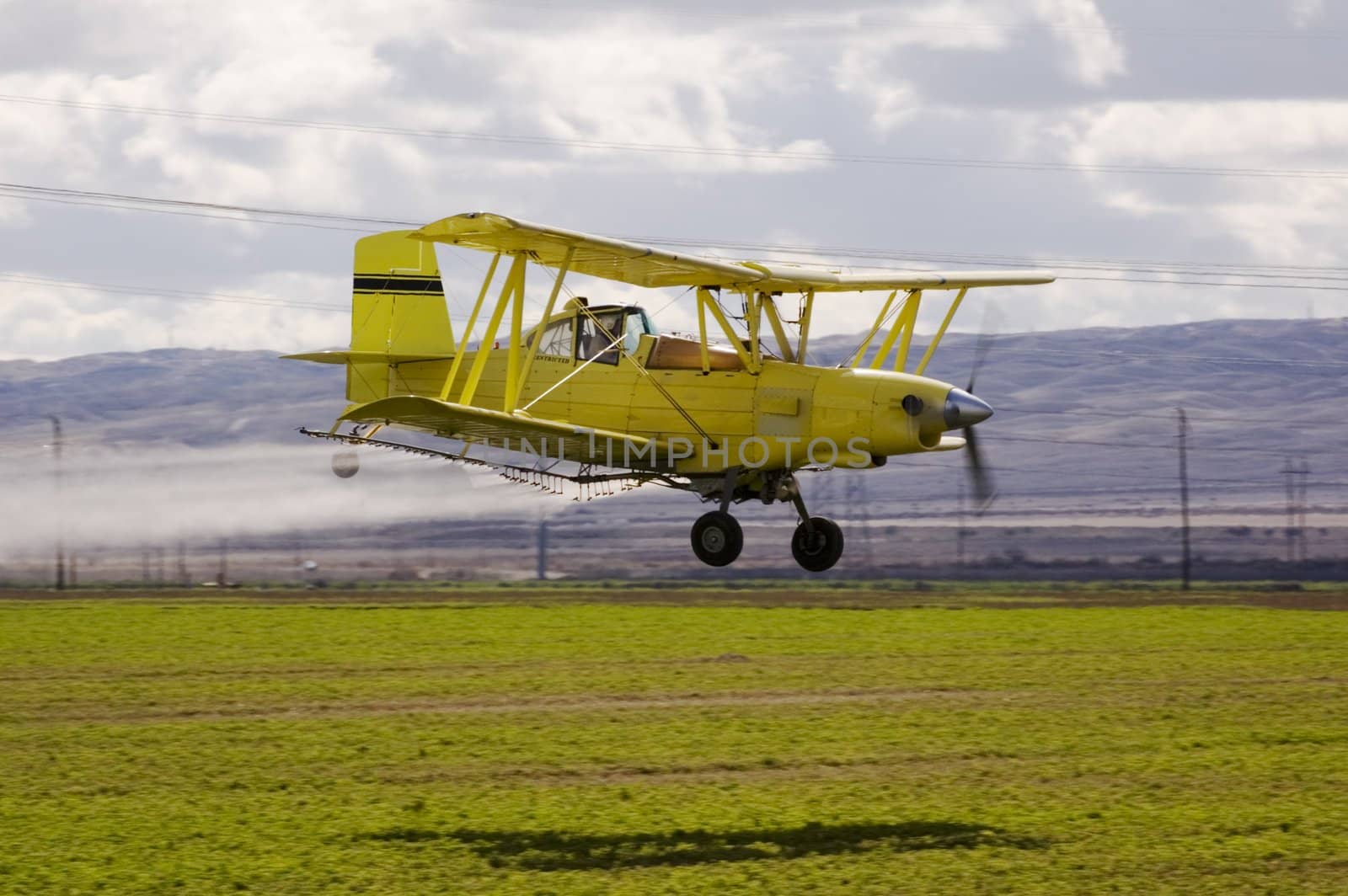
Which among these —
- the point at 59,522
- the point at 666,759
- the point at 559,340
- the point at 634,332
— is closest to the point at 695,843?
the point at 666,759

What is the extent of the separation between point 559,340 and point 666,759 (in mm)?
11192

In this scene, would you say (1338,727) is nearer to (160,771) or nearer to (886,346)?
(886,346)

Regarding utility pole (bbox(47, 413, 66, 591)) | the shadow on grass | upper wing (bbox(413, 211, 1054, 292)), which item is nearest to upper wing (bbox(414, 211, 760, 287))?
upper wing (bbox(413, 211, 1054, 292))

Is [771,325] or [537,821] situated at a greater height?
[771,325]

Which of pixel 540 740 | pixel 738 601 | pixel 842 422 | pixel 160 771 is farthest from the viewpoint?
pixel 738 601

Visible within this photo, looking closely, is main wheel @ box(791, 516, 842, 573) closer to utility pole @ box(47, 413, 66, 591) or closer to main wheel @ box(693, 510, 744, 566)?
main wheel @ box(693, 510, 744, 566)

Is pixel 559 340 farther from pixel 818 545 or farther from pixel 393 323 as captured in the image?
pixel 818 545

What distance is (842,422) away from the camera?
28.1m

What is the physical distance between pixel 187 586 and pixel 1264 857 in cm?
7353

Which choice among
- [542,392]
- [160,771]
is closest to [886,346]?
[542,392]

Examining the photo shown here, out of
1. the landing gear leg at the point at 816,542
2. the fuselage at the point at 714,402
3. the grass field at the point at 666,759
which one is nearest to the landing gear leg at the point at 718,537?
the fuselage at the point at 714,402

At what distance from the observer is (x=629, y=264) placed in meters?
28.8

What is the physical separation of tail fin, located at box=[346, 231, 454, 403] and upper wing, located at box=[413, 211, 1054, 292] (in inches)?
157

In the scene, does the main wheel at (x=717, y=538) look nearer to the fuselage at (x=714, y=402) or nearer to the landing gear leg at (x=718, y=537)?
the landing gear leg at (x=718, y=537)
